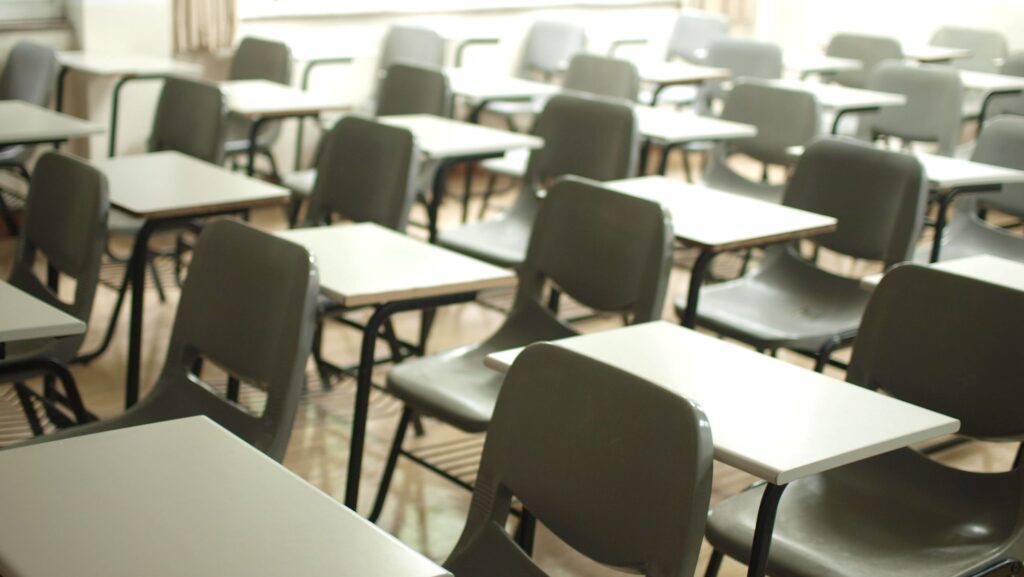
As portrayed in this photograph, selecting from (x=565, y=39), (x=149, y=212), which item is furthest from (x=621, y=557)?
(x=565, y=39)

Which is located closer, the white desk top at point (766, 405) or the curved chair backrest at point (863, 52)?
the white desk top at point (766, 405)

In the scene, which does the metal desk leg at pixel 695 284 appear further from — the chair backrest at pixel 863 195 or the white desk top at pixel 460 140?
the white desk top at pixel 460 140

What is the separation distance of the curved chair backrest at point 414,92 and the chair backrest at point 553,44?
91.2 inches

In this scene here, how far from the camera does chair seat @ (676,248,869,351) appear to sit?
3346 mm

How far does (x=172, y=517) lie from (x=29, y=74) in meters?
4.36

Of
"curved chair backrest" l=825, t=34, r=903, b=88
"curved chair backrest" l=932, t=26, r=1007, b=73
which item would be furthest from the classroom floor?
"curved chair backrest" l=932, t=26, r=1007, b=73

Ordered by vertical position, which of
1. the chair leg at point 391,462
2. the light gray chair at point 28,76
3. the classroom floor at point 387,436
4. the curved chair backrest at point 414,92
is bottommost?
the classroom floor at point 387,436

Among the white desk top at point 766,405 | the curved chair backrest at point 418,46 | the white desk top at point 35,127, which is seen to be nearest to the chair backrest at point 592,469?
the white desk top at point 766,405

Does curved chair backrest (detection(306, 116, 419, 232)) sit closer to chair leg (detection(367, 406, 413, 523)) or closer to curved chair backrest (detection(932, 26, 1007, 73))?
chair leg (detection(367, 406, 413, 523))

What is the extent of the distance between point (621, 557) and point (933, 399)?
971 millimetres

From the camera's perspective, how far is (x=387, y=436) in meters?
3.76

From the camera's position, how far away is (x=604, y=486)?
5.98 feet

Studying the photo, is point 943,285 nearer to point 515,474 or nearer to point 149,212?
point 515,474

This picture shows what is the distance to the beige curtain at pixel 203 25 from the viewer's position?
6117mm
